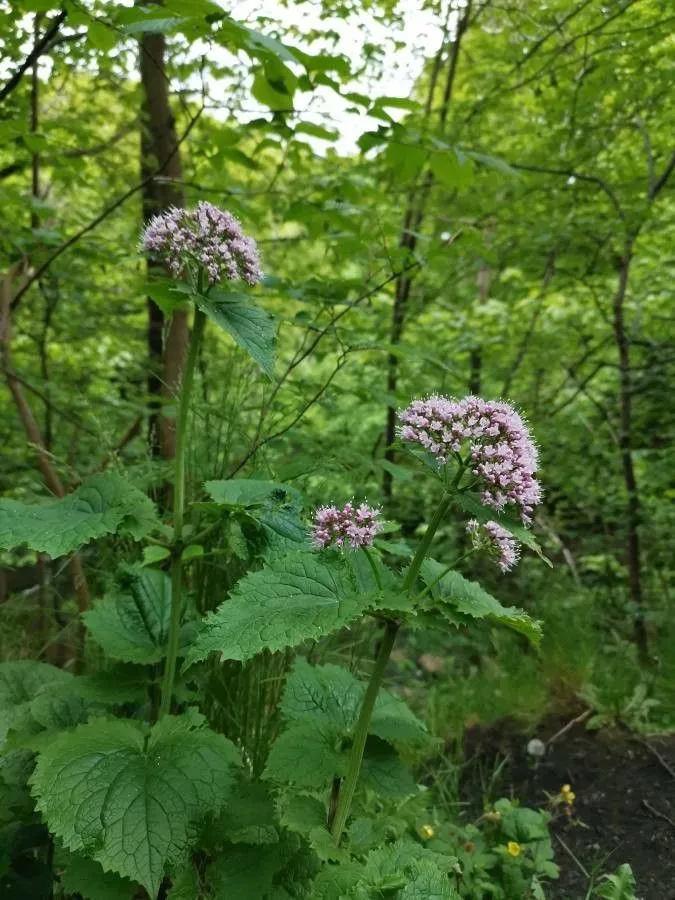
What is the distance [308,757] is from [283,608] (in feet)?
1.22

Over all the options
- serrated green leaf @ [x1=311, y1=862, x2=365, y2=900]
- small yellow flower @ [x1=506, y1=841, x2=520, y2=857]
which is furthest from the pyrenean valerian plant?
small yellow flower @ [x1=506, y1=841, x2=520, y2=857]

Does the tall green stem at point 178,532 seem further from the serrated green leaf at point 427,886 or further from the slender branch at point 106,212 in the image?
the slender branch at point 106,212

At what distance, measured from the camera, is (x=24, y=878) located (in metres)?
1.34

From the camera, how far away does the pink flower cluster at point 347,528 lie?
3.54 ft

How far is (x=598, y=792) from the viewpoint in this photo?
2297 millimetres

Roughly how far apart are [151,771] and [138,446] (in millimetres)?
2525

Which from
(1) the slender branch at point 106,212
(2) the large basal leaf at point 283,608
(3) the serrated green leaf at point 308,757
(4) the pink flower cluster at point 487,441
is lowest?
(3) the serrated green leaf at point 308,757

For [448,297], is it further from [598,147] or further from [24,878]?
[24,878]

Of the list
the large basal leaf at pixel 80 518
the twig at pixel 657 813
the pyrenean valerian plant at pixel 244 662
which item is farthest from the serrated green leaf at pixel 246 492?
the twig at pixel 657 813

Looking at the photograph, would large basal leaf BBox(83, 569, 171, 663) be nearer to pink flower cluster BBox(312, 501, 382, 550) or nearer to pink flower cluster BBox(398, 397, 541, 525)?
pink flower cluster BBox(312, 501, 382, 550)

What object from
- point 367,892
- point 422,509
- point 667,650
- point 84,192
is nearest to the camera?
point 367,892

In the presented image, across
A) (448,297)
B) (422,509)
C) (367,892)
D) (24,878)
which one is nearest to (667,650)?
(422,509)

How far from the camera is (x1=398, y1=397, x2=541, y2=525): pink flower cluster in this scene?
1.04 metres

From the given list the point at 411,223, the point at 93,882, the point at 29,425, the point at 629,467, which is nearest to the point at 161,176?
the point at 29,425
